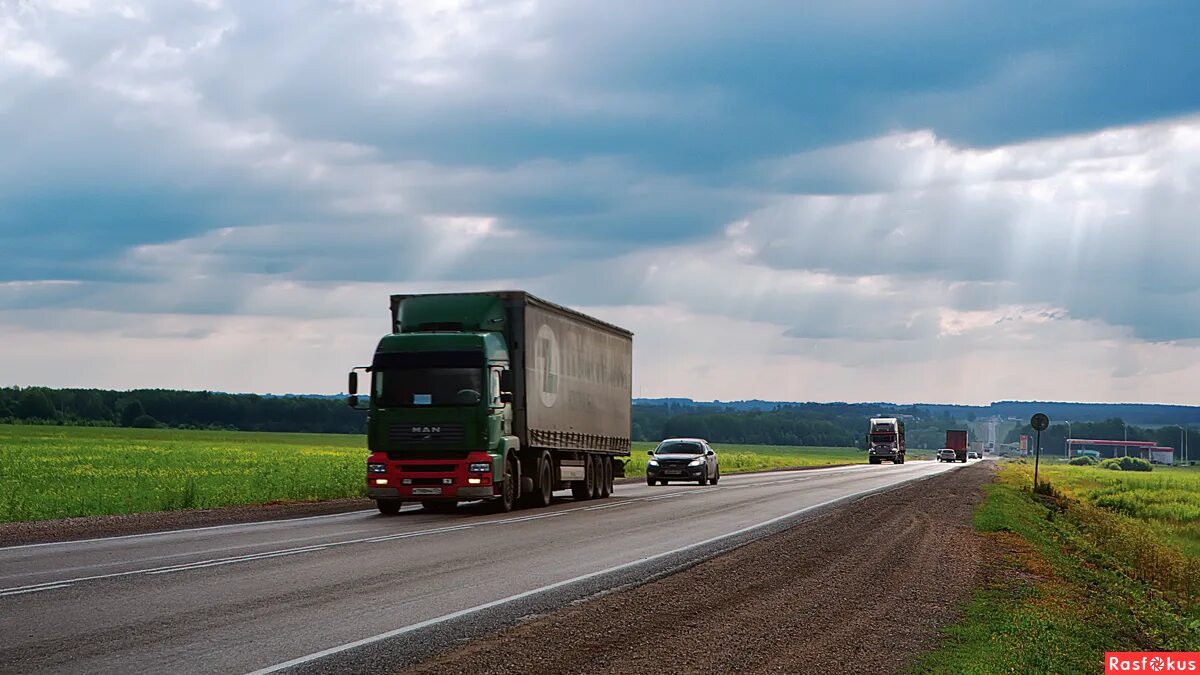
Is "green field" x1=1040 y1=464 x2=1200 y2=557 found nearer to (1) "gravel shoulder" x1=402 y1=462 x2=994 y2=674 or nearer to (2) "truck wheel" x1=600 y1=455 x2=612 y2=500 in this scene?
(2) "truck wheel" x1=600 y1=455 x2=612 y2=500

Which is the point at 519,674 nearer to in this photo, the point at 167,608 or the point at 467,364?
the point at 167,608

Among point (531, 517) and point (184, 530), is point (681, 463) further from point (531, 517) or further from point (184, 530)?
point (184, 530)

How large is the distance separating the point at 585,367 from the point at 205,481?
13.9 m

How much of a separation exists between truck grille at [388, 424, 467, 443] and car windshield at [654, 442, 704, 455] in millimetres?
20047

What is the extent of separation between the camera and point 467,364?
26.4 m

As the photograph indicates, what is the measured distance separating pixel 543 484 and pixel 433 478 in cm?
408

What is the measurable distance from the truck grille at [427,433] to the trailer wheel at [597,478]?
27.0 feet

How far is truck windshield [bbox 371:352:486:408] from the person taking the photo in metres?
26.4

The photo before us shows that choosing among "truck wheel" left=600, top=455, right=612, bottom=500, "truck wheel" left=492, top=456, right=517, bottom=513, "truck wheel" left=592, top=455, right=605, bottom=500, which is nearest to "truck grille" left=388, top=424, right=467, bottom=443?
"truck wheel" left=492, top=456, right=517, bottom=513

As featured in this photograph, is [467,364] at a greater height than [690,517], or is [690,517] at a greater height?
[467,364]

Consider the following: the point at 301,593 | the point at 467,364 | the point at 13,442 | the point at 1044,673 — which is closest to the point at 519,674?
the point at 1044,673

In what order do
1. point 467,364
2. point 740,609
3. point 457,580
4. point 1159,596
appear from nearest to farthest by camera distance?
point 740,609
point 457,580
point 1159,596
point 467,364
